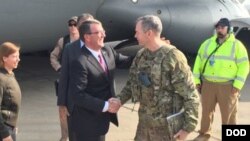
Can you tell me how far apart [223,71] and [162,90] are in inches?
94.3

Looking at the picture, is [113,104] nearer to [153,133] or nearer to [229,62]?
[153,133]

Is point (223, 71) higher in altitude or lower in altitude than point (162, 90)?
lower

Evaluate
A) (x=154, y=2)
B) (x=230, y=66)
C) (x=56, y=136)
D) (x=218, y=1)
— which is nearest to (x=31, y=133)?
(x=56, y=136)

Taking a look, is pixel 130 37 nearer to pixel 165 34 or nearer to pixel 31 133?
pixel 165 34

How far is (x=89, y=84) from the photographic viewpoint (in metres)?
3.96

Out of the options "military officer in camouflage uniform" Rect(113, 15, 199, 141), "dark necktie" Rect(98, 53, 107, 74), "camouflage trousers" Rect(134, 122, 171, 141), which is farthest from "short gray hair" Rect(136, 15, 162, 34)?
"camouflage trousers" Rect(134, 122, 171, 141)

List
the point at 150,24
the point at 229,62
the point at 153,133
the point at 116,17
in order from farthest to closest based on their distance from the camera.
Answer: the point at 116,17, the point at 229,62, the point at 153,133, the point at 150,24

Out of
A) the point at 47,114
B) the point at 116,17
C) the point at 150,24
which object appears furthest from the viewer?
the point at 116,17

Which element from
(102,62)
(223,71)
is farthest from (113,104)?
(223,71)

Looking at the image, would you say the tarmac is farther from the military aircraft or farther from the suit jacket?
the military aircraft

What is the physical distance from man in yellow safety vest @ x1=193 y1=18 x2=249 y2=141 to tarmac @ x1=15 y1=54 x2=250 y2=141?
Answer: 0.60 m

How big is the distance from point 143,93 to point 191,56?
9910 millimetres

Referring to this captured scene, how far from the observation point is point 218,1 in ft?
39.2

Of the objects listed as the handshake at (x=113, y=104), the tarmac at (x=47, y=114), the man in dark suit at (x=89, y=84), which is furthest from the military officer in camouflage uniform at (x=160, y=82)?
the tarmac at (x=47, y=114)
